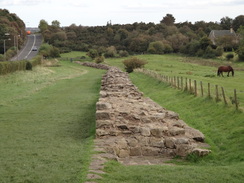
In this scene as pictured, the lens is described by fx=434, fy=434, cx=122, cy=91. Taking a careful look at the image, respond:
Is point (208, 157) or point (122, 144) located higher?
point (122, 144)

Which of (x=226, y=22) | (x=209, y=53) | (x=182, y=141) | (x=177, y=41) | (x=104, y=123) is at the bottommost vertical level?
(x=209, y=53)

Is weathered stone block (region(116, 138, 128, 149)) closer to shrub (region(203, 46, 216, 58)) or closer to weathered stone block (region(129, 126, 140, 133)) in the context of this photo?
weathered stone block (region(129, 126, 140, 133))

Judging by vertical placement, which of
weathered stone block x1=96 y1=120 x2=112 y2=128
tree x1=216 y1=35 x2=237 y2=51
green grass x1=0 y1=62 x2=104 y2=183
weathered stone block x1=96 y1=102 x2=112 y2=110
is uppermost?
tree x1=216 y1=35 x2=237 y2=51

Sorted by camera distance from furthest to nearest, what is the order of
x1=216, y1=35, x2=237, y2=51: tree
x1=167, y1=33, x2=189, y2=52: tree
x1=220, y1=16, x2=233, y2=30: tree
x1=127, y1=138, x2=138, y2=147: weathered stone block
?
1. x1=220, y1=16, x2=233, y2=30: tree
2. x1=167, y1=33, x2=189, y2=52: tree
3. x1=216, y1=35, x2=237, y2=51: tree
4. x1=127, y1=138, x2=138, y2=147: weathered stone block

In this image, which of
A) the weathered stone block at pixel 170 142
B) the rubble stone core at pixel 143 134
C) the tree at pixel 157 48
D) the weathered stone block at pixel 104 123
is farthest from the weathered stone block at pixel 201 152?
the tree at pixel 157 48

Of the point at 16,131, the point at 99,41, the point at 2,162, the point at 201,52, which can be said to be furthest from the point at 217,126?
the point at 99,41

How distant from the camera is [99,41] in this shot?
13688cm

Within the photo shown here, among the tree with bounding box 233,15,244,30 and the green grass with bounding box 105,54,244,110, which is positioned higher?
the tree with bounding box 233,15,244,30

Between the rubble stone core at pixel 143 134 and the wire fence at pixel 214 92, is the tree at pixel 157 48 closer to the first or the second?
the wire fence at pixel 214 92

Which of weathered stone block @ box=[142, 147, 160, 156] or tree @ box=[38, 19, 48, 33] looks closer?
weathered stone block @ box=[142, 147, 160, 156]

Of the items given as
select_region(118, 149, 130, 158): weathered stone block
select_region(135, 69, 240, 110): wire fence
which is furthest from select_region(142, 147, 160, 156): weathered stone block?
select_region(135, 69, 240, 110): wire fence

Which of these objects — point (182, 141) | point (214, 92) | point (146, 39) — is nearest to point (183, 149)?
point (182, 141)

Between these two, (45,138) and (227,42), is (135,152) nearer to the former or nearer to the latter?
(45,138)

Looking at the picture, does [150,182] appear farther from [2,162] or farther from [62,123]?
[62,123]
